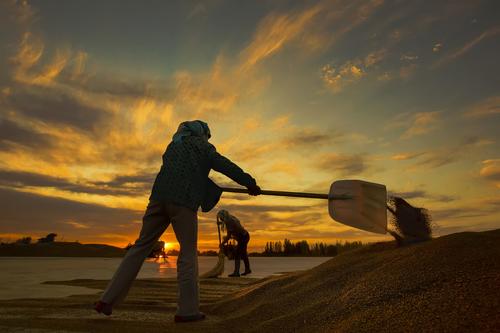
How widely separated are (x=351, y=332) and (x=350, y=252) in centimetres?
219

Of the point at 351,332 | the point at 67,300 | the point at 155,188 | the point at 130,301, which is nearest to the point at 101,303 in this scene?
the point at 155,188

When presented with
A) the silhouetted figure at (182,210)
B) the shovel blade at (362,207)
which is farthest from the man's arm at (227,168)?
the shovel blade at (362,207)

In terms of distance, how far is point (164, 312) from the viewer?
162 inches

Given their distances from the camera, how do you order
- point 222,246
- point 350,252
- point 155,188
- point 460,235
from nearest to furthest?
1. point 460,235
2. point 155,188
3. point 350,252
4. point 222,246

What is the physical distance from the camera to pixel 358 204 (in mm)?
4266

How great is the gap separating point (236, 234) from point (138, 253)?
22.4 ft

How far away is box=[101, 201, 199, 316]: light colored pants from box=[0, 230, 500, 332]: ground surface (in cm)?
20

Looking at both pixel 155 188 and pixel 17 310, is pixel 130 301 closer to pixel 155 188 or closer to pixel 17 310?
pixel 17 310

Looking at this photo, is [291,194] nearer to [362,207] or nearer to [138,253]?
[362,207]

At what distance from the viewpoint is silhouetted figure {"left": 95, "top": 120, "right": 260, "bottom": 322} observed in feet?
11.7

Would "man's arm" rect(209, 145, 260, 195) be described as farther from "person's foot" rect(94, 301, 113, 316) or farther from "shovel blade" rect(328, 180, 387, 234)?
"person's foot" rect(94, 301, 113, 316)

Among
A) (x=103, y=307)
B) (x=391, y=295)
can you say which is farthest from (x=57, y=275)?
(x=391, y=295)

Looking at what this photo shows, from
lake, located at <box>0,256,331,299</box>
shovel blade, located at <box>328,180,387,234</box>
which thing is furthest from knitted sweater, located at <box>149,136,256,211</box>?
lake, located at <box>0,256,331,299</box>

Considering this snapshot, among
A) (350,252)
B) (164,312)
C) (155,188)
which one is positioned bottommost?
(164,312)
